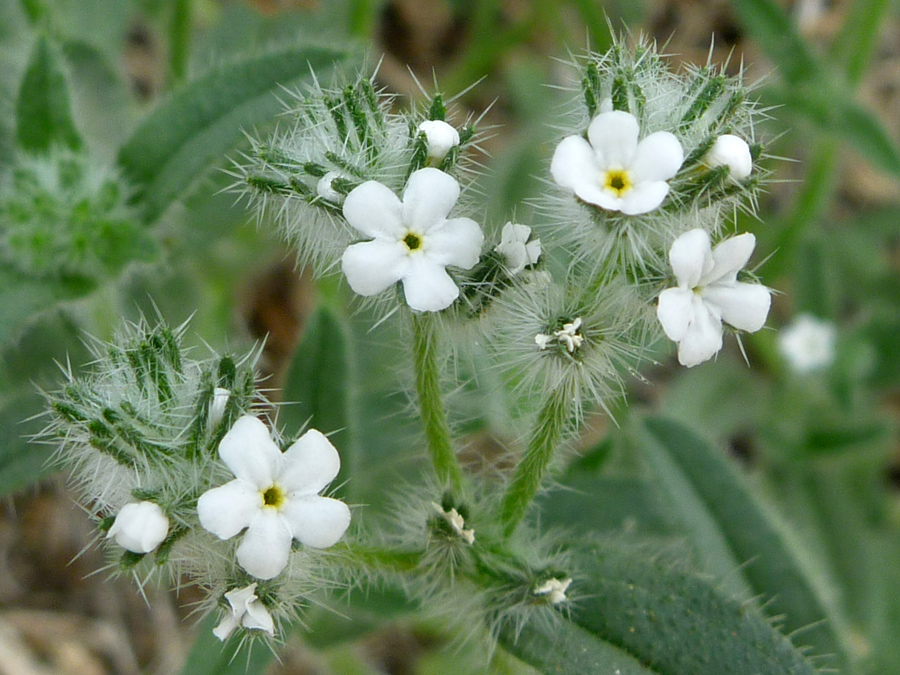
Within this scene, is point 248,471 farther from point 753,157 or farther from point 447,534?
point 753,157

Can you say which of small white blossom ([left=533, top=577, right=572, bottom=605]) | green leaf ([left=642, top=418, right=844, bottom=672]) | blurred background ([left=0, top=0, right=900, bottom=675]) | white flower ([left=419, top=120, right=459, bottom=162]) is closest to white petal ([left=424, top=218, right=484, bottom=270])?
white flower ([left=419, top=120, right=459, bottom=162])

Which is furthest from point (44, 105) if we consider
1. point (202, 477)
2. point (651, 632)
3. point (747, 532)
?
point (747, 532)

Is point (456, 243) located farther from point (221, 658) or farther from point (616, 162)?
point (221, 658)

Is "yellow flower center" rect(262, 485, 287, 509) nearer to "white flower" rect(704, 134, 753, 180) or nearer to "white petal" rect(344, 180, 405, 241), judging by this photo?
"white petal" rect(344, 180, 405, 241)

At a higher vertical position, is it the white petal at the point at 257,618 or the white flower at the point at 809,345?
the white petal at the point at 257,618

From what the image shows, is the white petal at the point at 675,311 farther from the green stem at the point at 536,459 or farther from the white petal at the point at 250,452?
the white petal at the point at 250,452

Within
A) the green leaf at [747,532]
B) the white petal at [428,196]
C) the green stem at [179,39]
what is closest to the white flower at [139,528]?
the white petal at [428,196]
